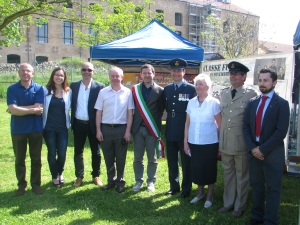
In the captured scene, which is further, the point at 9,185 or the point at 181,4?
the point at 181,4

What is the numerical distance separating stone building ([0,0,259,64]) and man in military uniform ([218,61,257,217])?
28.1 m

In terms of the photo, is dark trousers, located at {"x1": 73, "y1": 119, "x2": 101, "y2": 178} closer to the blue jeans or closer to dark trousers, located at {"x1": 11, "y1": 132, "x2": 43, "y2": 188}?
the blue jeans

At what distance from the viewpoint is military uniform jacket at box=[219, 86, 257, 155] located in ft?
11.8

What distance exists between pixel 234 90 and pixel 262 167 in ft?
3.07

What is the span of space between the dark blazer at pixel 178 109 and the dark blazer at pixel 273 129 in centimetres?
108

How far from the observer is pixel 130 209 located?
4051 mm

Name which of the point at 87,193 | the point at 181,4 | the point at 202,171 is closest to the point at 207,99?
the point at 202,171

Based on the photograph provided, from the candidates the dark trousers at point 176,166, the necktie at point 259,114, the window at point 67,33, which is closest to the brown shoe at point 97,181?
the dark trousers at point 176,166

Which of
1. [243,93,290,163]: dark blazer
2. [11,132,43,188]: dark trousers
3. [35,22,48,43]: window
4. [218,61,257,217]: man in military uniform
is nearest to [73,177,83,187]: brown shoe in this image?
[11,132,43,188]: dark trousers

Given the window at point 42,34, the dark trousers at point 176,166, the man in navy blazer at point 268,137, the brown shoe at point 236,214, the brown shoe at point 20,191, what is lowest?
the brown shoe at point 20,191

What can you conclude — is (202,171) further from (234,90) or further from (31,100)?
(31,100)

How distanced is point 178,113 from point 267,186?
1.50 meters

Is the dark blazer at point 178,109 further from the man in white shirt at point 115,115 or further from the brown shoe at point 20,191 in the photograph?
the brown shoe at point 20,191

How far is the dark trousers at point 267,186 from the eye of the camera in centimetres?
327
